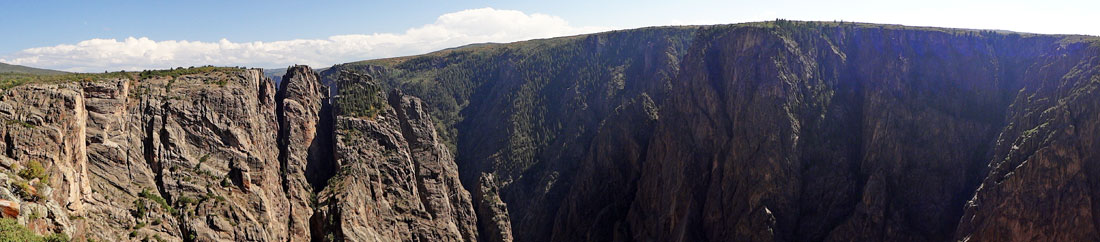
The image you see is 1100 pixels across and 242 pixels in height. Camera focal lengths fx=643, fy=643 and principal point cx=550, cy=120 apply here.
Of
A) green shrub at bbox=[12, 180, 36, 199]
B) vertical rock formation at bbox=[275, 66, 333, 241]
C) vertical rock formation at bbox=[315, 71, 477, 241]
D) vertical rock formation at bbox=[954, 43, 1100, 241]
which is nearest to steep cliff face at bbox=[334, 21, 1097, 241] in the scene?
vertical rock formation at bbox=[954, 43, 1100, 241]

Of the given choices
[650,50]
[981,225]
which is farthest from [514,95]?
[981,225]

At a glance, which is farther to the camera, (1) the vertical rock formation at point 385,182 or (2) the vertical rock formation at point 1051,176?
(2) the vertical rock formation at point 1051,176

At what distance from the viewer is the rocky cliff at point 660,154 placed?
50469 millimetres

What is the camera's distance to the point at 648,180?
12275 cm

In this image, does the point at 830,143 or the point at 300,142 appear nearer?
the point at 300,142

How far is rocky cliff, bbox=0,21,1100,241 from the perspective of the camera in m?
50.5

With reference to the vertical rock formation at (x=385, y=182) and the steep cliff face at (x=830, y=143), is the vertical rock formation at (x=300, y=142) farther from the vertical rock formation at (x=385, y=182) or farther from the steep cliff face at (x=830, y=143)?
the steep cliff face at (x=830, y=143)

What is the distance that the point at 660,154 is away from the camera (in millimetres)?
121562

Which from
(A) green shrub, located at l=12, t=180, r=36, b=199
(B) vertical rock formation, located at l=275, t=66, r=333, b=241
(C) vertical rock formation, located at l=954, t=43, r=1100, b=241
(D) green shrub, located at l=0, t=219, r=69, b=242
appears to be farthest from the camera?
(C) vertical rock formation, located at l=954, t=43, r=1100, b=241

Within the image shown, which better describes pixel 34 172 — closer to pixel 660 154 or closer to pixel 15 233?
pixel 15 233

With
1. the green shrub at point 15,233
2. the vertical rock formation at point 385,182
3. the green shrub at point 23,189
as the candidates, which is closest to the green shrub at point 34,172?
the green shrub at point 23,189

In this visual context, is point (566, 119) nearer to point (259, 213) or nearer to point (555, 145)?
point (555, 145)

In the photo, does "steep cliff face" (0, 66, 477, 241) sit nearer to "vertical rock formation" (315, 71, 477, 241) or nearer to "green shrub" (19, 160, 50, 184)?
"green shrub" (19, 160, 50, 184)

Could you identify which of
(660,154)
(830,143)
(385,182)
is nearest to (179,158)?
(385,182)
